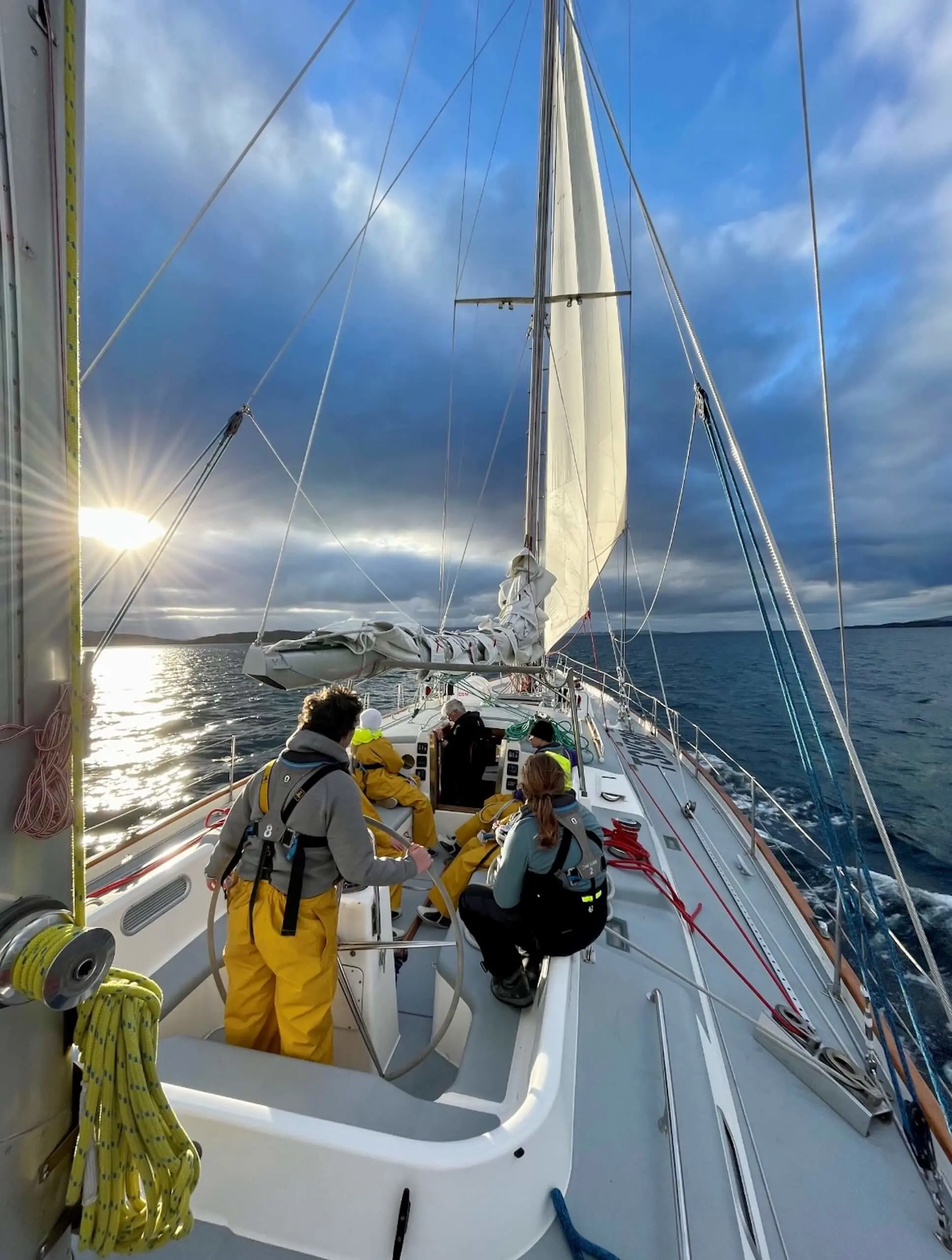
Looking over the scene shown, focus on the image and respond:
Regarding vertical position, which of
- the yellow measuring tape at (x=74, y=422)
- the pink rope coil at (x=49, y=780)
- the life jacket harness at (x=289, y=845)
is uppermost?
the yellow measuring tape at (x=74, y=422)

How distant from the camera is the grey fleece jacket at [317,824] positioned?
70.3 inches

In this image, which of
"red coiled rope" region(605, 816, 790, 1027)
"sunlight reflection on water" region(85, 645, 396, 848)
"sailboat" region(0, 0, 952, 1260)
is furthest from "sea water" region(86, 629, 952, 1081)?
"red coiled rope" region(605, 816, 790, 1027)

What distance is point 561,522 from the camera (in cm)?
963

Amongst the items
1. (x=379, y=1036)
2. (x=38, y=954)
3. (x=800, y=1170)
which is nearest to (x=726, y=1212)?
(x=800, y=1170)

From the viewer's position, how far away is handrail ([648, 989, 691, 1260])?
1.56 m

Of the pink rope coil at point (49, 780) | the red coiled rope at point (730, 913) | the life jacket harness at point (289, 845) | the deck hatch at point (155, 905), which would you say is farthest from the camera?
the red coiled rope at point (730, 913)

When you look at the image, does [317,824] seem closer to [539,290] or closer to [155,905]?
[155,905]

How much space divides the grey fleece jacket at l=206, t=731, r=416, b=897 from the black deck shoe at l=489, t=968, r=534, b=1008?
0.79 m

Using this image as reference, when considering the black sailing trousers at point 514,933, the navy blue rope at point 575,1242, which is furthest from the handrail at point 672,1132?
the black sailing trousers at point 514,933

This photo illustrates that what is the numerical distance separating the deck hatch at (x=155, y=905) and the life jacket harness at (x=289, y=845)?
98cm

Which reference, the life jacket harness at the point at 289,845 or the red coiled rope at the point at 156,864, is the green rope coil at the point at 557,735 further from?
the life jacket harness at the point at 289,845

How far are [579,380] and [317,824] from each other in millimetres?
9413

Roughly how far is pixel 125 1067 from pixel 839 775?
604 inches

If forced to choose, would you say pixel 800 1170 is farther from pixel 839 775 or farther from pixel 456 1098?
pixel 839 775
